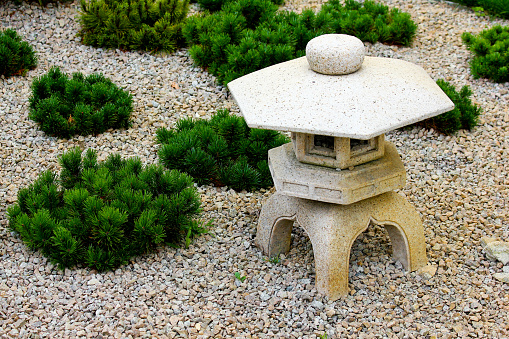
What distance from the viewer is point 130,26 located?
6.17 meters

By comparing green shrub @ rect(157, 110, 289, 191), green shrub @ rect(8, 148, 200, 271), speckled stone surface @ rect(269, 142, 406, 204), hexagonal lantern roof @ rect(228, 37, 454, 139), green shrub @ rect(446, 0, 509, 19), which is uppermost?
hexagonal lantern roof @ rect(228, 37, 454, 139)

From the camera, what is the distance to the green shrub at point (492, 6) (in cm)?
677

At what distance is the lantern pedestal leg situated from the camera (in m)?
3.45

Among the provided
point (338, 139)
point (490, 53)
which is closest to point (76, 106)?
point (338, 139)

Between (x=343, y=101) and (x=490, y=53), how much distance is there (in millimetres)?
3234

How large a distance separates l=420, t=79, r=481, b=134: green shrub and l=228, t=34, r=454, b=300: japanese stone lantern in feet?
5.27

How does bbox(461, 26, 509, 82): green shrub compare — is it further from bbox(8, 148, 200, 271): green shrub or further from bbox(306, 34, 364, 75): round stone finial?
bbox(8, 148, 200, 271): green shrub

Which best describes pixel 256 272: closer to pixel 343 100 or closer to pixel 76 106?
pixel 343 100

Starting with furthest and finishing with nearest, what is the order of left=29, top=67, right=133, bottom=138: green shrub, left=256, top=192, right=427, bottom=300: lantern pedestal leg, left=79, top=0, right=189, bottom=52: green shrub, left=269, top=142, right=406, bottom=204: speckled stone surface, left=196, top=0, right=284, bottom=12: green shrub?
1. left=196, top=0, right=284, bottom=12: green shrub
2. left=79, top=0, right=189, bottom=52: green shrub
3. left=29, top=67, right=133, bottom=138: green shrub
4. left=256, top=192, right=427, bottom=300: lantern pedestal leg
5. left=269, top=142, right=406, bottom=204: speckled stone surface

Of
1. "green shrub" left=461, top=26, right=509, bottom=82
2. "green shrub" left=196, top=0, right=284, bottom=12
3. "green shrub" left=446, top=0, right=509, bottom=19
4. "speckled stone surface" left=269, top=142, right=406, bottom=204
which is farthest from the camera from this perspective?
"green shrub" left=446, top=0, right=509, bottom=19

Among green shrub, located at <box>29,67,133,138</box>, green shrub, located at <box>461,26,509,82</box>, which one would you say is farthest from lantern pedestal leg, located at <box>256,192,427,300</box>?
green shrub, located at <box>461,26,509,82</box>

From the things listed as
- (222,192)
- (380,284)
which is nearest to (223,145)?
(222,192)

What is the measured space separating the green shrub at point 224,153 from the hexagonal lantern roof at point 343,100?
1.06 meters

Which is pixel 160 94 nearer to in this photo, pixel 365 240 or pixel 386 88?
pixel 365 240
